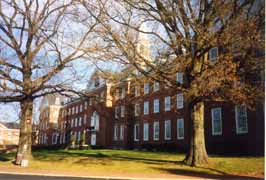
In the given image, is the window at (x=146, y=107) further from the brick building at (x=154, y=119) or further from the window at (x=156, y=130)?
the window at (x=156, y=130)

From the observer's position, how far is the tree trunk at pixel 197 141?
1906 cm

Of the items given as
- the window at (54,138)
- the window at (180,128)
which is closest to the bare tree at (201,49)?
the window at (180,128)

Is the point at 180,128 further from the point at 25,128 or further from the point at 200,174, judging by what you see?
the point at 200,174

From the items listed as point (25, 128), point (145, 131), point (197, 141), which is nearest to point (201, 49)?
point (197, 141)

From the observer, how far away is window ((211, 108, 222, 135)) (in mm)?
32031

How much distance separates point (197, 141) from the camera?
63.2 feet

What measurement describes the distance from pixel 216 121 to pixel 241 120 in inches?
133

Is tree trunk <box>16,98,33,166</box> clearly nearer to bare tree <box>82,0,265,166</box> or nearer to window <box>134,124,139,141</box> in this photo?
bare tree <box>82,0,265,166</box>

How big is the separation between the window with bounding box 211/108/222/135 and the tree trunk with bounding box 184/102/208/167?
12.9 m

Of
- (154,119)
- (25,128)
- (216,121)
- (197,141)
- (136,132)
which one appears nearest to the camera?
(197,141)

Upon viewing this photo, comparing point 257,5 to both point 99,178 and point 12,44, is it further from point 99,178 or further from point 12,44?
point 12,44

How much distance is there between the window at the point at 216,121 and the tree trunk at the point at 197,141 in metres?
12.9

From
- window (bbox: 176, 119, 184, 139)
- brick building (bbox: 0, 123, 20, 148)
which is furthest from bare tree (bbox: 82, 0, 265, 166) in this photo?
brick building (bbox: 0, 123, 20, 148)

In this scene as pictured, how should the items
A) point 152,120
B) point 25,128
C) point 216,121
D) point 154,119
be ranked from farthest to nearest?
point 152,120 < point 154,119 < point 216,121 < point 25,128
